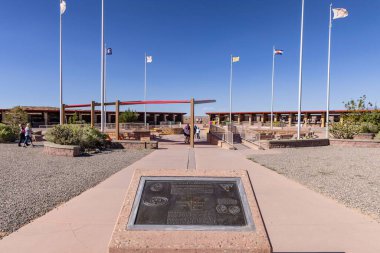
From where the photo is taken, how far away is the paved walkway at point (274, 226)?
3.51 metres

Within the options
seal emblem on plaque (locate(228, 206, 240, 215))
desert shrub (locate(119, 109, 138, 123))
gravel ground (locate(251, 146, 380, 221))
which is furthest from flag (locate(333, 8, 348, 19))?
desert shrub (locate(119, 109, 138, 123))

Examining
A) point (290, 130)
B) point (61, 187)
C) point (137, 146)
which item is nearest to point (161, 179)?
point (61, 187)

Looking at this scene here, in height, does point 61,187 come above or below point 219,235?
below

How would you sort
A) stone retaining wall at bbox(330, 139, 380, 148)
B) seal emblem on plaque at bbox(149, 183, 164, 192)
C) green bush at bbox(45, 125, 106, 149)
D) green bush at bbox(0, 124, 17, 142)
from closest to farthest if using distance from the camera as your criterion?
seal emblem on plaque at bbox(149, 183, 164, 192)
green bush at bbox(45, 125, 106, 149)
stone retaining wall at bbox(330, 139, 380, 148)
green bush at bbox(0, 124, 17, 142)

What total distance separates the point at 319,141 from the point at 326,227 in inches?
592

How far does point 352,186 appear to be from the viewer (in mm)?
6988

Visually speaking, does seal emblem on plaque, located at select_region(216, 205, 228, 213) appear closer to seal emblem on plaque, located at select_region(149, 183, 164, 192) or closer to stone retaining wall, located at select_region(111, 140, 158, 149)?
seal emblem on plaque, located at select_region(149, 183, 164, 192)

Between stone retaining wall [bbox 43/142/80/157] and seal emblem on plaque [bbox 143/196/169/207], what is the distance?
9931 millimetres

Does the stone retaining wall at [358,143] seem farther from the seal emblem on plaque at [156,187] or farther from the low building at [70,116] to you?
the low building at [70,116]

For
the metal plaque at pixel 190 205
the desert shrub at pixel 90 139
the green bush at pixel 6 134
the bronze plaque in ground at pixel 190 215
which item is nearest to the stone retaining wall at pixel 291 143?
the desert shrub at pixel 90 139

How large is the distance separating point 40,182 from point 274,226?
6185 mm

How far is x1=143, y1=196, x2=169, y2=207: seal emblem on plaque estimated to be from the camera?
3.02 m

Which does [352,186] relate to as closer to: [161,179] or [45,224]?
[161,179]

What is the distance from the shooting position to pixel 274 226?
4199 mm
